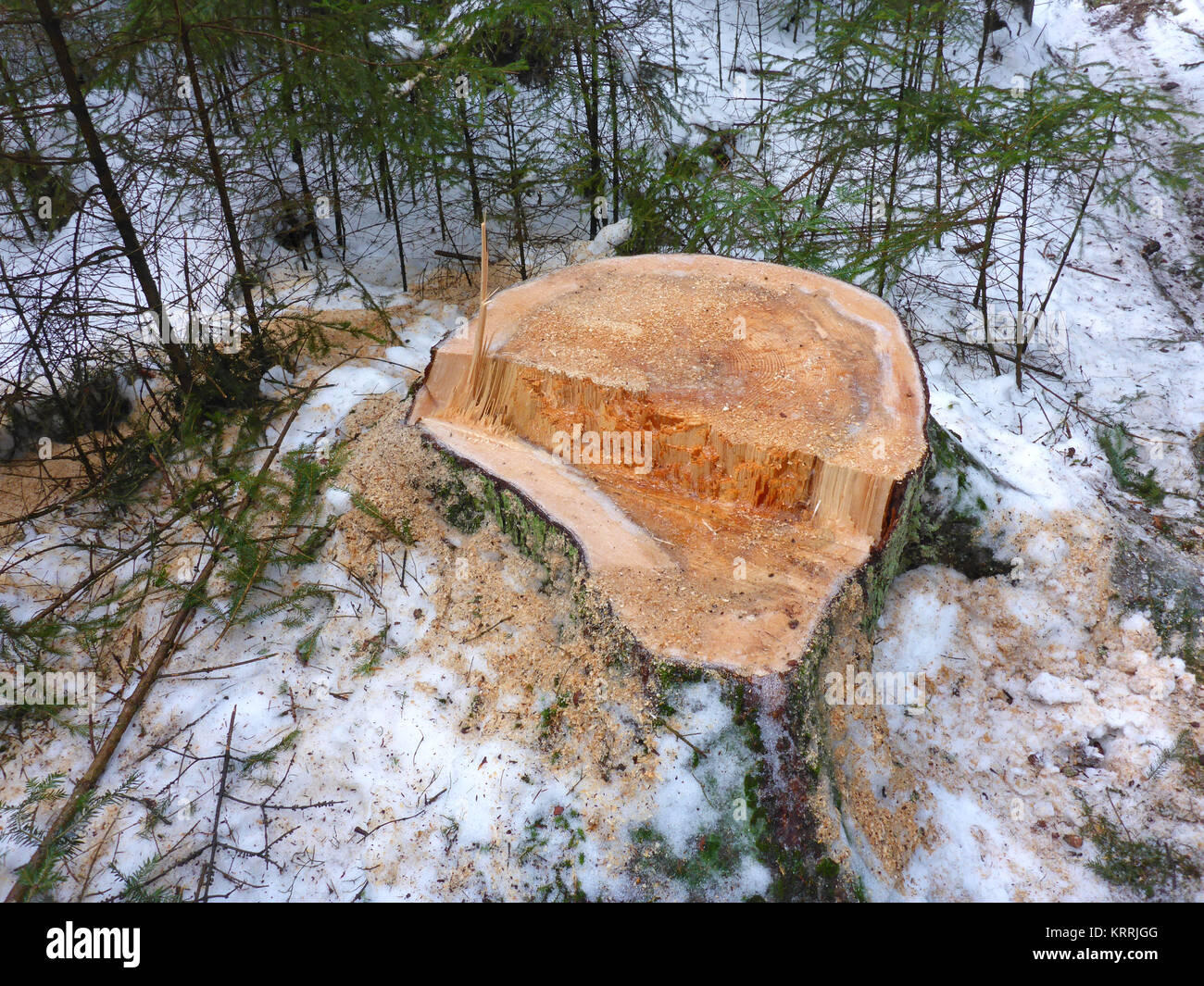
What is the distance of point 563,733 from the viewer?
9.45 ft

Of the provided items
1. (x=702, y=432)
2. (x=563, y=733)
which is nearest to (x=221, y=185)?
(x=702, y=432)

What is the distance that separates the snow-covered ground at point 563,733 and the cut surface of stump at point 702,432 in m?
0.32

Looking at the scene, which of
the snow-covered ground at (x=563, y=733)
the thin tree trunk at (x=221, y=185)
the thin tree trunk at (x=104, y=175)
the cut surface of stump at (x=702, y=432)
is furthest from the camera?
the thin tree trunk at (x=221, y=185)

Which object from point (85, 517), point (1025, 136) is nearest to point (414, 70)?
point (85, 517)

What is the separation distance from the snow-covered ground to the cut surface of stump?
0.32 metres

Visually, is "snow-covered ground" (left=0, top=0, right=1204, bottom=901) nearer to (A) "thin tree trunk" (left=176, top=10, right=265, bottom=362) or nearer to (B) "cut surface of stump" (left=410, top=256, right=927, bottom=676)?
(B) "cut surface of stump" (left=410, top=256, right=927, bottom=676)

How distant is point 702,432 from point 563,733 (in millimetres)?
1329

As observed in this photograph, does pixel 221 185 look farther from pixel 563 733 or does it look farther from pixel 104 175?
pixel 563 733

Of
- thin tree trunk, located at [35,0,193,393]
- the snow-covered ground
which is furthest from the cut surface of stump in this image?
thin tree trunk, located at [35,0,193,393]

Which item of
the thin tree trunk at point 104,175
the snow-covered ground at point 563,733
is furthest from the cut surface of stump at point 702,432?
the thin tree trunk at point 104,175

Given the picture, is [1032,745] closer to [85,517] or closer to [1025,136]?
[1025,136]

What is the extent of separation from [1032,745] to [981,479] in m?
1.33

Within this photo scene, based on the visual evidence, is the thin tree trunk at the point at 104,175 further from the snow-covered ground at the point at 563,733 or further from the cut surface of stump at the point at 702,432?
the cut surface of stump at the point at 702,432

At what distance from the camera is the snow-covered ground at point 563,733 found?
2594 millimetres
